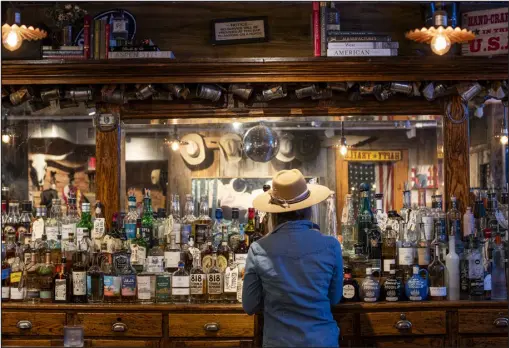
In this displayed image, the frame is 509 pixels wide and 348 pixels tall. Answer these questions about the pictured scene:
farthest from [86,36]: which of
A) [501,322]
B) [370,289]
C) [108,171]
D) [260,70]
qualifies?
[501,322]

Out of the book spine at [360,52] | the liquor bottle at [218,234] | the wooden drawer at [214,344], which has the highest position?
the book spine at [360,52]

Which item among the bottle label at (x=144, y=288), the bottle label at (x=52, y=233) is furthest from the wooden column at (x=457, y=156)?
the bottle label at (x=52, y=233)

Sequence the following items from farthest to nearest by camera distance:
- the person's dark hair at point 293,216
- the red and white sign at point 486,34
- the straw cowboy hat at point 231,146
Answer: the straw cowboy hat at point 231,146
the red and white sign at point 486,34
the person's dark hair at point 293,216

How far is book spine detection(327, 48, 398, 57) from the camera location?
3.90m

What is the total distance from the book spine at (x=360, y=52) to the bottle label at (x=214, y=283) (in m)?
1.49

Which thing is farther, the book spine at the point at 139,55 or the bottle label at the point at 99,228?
the book spine at the point at 139,55

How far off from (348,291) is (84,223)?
1628mm

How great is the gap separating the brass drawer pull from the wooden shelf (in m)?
1.43

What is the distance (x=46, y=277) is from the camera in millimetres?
3732

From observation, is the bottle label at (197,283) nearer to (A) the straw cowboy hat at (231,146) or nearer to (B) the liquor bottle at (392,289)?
(B) the liquor bottle at (392,289)

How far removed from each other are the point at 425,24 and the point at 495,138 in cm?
114

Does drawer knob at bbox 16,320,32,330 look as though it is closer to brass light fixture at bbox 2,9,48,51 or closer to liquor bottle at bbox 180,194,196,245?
liquor bottle at bbox 180,194,196,245

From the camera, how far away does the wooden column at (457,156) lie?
406 cm

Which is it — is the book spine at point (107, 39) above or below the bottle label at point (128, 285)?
above
